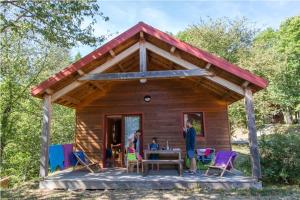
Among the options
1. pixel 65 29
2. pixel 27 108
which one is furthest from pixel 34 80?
pixel 65 29

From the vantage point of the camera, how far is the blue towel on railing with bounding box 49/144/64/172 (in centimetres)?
739

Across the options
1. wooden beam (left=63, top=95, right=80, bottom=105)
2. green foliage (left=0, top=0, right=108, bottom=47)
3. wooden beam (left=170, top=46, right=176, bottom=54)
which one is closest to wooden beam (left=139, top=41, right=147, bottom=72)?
wooden beam (left=170, top=46, right=176, bottom=54)

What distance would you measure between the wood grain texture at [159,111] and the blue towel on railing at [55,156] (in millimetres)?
2146

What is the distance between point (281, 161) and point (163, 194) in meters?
3.62

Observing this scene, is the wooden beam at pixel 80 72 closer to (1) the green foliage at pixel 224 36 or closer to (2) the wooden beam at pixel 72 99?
(2) the wooden beam at pixel 72 99

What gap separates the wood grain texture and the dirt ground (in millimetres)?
3314

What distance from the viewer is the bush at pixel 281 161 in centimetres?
695

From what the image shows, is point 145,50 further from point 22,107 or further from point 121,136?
point 22,107

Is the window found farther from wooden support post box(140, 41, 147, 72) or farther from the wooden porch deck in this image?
wooden support post box(140, 41, 147, 72)

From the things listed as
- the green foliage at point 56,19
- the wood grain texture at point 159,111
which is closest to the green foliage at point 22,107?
the green foliage at point 56,19

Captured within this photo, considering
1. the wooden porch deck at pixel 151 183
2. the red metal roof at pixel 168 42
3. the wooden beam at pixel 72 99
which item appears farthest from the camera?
the wooden beam at pixel 72 99

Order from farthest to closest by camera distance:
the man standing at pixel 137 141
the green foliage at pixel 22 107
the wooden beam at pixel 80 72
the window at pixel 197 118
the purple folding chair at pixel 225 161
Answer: the green foliage at pixel 22 107
the window at pixel 197 118
the man standing at pixel 137 141
the wooden beam at pixel 80 72
the purple folding chair at pixel 225 161

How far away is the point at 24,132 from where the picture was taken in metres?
15.0

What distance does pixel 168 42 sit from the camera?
6.68 m
